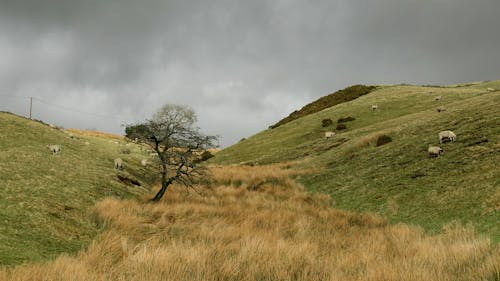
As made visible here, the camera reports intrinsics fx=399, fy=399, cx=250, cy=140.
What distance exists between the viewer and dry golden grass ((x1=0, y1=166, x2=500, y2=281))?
7.30 m

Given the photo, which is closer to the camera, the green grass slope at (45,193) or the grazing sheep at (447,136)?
the green grass slope at (45,193)

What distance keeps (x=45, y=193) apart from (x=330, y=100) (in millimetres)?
65875

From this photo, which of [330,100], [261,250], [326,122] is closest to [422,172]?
[261,250]

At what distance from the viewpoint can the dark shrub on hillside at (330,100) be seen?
7238 centimetres

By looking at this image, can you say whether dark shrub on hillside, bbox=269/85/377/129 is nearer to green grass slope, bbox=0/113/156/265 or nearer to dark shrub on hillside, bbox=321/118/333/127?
dark shrub on hillside, bbox=321/118/333/127

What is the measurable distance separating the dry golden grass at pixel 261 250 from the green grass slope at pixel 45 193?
0.93 metres

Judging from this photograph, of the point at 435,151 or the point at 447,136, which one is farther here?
the point at 447,136

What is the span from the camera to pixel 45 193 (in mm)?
14094

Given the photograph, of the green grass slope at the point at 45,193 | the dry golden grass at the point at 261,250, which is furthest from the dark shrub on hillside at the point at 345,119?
the dry golden grass at the point at 261,250

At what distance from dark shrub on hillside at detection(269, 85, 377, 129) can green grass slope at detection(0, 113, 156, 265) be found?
49393mm

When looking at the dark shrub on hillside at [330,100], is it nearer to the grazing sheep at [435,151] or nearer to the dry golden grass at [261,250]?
the grazing sheep at [435,151]

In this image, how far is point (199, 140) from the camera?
20594 millimetres

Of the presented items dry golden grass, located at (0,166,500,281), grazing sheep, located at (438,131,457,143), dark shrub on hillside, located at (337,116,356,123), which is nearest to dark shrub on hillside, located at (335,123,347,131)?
dark shrub on hillside, located at (337,116,356,123)

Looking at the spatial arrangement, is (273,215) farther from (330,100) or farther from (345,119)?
(330,100)
